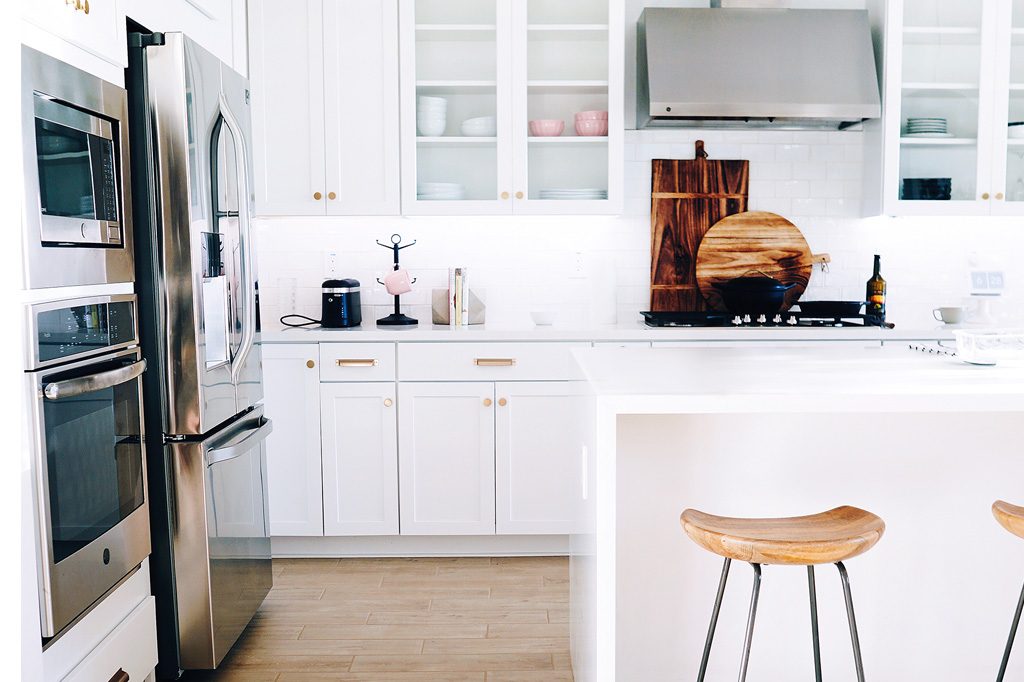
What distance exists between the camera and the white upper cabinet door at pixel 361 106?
3707 millimetres

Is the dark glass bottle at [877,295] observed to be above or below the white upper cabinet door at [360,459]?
above

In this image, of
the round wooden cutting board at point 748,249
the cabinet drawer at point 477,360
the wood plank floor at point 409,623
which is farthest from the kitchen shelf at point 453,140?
the wood plank floor at point 409,623

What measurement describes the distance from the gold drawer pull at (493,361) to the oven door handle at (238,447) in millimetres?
957

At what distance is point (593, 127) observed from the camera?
3.81 m

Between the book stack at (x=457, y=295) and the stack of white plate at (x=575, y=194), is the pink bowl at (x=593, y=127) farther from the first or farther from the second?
the book stack at (x=457, y=295)

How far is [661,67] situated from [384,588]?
246 centimetres

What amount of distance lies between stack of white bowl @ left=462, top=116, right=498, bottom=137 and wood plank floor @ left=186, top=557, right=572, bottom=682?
186 centimetres

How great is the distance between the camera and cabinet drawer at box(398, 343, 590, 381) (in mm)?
3551

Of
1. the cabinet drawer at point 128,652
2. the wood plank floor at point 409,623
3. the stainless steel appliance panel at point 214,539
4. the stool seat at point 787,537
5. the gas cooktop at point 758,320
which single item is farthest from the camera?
the gas cooktop at point 758,320

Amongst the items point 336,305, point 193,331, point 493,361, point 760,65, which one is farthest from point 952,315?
point 193,331

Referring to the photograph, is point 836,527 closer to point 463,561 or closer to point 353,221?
point 463,561

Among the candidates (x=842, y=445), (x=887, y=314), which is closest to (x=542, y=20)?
(x=887, y=314)

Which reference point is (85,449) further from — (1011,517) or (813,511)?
(1011,517)

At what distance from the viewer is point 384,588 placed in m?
3.31
